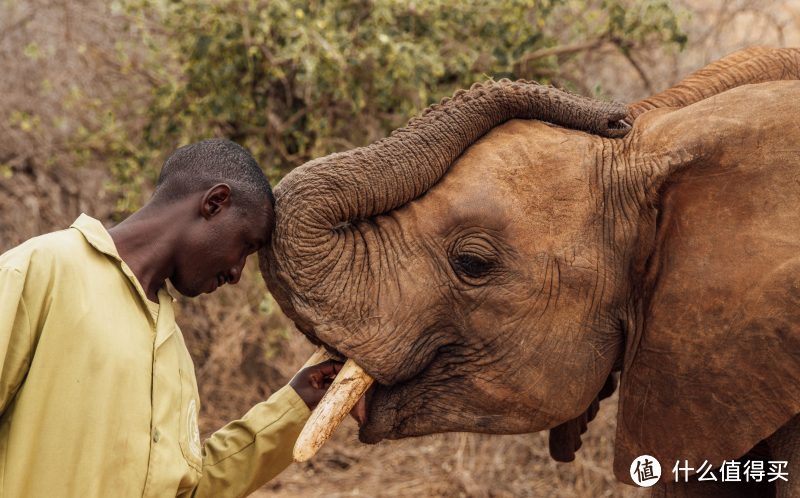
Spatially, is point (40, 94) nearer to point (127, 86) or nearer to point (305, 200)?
point (127, 86)

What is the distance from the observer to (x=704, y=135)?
3.46m

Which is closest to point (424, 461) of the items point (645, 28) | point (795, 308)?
point (645, 28)

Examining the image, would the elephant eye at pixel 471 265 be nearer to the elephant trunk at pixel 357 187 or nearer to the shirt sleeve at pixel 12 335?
the elephant trunk at pixel 357 187

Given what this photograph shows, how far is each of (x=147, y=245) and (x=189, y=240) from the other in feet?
0.38

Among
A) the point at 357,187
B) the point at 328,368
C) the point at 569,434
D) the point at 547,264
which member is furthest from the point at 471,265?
the point at 569,434

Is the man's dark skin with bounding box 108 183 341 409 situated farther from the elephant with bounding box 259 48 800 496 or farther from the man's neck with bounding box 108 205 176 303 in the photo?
the elephant with bounding box 259 48 800 496

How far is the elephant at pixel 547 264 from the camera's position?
11.2ft

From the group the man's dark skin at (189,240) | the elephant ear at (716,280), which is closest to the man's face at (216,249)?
the man's dark skin at (189,240)

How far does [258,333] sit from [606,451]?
8.56 ft

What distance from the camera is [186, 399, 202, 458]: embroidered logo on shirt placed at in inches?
125

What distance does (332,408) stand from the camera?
11.1ft

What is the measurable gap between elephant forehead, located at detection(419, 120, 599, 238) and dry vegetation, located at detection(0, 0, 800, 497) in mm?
3396

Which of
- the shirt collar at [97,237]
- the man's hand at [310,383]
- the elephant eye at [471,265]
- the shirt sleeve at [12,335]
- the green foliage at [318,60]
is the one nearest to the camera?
the shirt sleeve at [12,335]

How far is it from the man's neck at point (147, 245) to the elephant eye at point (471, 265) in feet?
3.03
